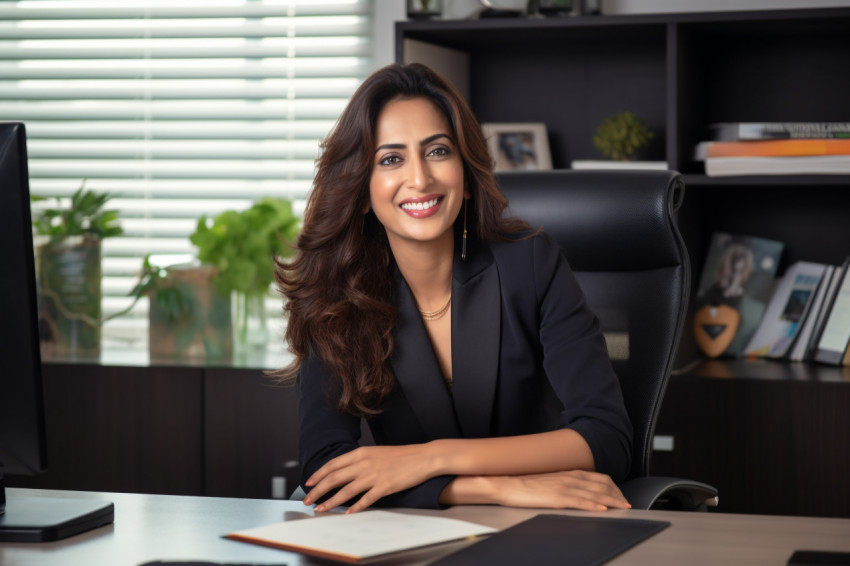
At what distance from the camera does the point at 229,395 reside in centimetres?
268

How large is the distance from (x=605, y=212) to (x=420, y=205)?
16.1 inches

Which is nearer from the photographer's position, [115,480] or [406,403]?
[406,403]

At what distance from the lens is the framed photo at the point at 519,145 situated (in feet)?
9.27

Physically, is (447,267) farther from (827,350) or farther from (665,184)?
(827,350)

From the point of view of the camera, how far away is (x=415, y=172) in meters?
Result: 1.72

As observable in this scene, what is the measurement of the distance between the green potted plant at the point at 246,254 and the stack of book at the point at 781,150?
3.84 ft

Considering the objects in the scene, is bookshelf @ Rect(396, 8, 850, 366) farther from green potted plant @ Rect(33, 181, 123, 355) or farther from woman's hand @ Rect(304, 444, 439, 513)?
woman's hand @ Rect(304, 444, 439, 513)

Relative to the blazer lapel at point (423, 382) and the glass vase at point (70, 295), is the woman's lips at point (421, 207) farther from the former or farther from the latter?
the glass vase at point (70, 295)

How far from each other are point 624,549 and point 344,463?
47cm

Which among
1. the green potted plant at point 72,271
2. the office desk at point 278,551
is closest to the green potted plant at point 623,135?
the green potted plant at point 72,271

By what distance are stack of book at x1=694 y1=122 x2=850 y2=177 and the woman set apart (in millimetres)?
861

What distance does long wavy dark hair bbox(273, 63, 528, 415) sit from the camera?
171cm

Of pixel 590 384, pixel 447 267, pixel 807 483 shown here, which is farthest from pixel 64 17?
pixel 807 483

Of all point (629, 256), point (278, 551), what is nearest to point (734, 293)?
point (629, 256)
